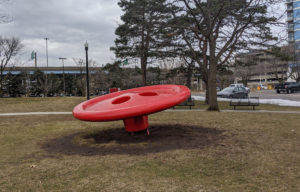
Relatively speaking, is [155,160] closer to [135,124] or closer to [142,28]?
[135,124]

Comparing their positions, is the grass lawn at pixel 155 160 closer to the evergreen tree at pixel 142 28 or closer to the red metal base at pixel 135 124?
the red metal base at pixel 135 124

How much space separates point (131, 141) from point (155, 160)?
2.13 metres

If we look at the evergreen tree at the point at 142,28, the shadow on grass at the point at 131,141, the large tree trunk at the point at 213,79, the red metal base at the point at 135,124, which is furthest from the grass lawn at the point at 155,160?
the evergreen tree at the point at 142,28

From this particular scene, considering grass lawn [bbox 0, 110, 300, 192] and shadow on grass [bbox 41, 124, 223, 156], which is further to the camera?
shadow on grass [bbox 41, 124, 223, 156]

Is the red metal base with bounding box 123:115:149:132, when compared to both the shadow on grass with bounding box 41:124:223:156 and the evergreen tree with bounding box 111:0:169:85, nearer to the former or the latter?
the shadow on grass with bounding box 41:124:223:156

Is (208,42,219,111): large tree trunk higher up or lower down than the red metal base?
higher up

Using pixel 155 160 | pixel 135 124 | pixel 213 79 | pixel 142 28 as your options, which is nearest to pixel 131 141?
pixel 135 124

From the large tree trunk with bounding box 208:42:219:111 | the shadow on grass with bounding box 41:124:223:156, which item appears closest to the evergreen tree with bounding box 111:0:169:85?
the large tree trunk with bounding box 208:42:219:111

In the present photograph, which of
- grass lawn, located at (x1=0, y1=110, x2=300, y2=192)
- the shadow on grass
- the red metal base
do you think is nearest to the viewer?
grass lawn, located at (x1=0, y1=110, x2=300, y2=192)

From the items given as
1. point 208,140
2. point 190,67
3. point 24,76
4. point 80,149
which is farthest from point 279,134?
point 24,76

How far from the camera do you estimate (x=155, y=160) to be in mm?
5301

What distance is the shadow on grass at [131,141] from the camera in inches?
250

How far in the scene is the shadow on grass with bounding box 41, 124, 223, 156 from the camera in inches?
250

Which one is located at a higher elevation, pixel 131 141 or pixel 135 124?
pixel 135 124
